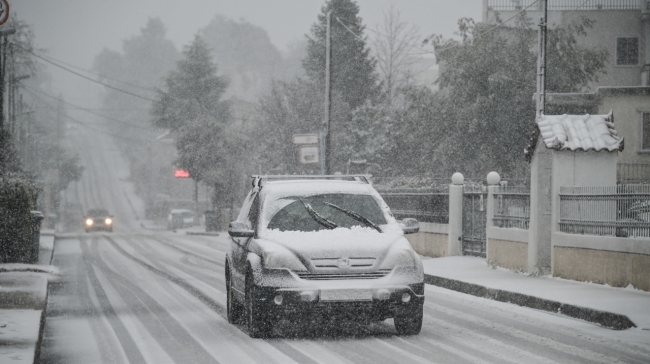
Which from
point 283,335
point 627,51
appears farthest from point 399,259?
point 627,51

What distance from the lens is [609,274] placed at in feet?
54.8

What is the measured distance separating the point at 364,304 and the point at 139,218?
88.7 m

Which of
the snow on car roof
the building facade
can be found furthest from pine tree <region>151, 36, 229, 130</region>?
the snow on car roof

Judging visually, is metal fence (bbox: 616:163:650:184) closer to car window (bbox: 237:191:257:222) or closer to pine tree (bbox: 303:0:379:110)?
car window (bbox: 237:191:257:222)

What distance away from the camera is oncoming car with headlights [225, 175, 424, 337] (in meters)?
11.1

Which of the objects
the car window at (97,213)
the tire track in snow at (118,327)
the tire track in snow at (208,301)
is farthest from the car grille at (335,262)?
the car window at (97,213)

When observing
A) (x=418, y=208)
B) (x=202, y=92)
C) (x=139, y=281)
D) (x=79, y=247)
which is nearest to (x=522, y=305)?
(x=139, y=281)

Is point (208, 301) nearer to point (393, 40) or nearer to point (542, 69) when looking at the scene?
point (542, 69)

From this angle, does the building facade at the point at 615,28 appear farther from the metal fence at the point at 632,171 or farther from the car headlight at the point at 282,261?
the car headlight at the point at 282,261

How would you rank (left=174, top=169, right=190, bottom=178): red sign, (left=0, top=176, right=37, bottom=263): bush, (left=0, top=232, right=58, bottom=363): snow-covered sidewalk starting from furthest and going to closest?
1. (left=174, top=169, right=190, bottom=178): red sign
2. (left=0, top=176, right=37, bottom=263): bush
3. (left=0, top=232, right=58, bottom=363): snow-covered sidewalk

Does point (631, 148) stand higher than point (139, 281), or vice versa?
point (631, 148)

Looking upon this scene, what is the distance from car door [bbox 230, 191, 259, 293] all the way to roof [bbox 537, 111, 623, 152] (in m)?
7.67

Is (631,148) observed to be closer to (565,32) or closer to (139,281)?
(565,32)

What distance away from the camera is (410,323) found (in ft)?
37.9
